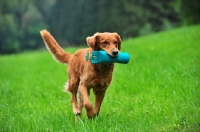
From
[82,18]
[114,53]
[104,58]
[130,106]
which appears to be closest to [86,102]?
[104,58]

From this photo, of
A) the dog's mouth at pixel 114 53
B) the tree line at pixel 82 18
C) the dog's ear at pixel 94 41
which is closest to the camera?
the dog's mouth at pixel 114 53

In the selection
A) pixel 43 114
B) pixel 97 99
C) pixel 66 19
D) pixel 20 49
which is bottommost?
pixel 20 49

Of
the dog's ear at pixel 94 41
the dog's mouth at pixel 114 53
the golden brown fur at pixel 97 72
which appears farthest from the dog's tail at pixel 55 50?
the dog's mouth at pixel 114 53

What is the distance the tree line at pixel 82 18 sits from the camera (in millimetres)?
33781

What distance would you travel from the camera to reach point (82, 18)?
125 ft

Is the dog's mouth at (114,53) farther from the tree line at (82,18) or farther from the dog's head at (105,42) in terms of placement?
the tree line at (82,18)

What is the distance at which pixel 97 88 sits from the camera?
4562 millimetres

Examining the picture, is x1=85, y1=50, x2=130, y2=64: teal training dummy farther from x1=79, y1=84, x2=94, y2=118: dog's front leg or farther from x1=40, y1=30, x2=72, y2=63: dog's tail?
x1=40, y1=30, x2=72, y2=63: dog's tail

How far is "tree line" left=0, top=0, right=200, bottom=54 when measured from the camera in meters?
33.8

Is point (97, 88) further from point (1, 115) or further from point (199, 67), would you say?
point (199, 67)

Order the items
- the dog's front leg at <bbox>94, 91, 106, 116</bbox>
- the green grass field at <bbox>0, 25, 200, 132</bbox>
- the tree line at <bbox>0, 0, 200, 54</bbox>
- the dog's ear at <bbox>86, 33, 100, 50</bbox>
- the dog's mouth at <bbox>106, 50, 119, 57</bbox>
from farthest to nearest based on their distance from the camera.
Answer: the tree line at <bbox>0, 0, 200, 54</bbox> → the dog's front leg at <bbox>94, 91, 106, 116</bbox> → the dog's ear at <bbox>86, 33, 100, 50</bbox> → the dog's mouth at <bbox>106, 50, 119, 57</bbox> → the green grass field at <bbox>0, 25, 200, 132</bbox>

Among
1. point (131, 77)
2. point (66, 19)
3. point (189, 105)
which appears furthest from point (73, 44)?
point (189, 105)

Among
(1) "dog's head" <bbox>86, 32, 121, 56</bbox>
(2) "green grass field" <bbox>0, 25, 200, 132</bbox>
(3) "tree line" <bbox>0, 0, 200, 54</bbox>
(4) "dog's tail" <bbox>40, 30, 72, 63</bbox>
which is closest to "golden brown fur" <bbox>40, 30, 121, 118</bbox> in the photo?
(1) "dog's head" <bbox>86, 32, 121, 56</bbox>

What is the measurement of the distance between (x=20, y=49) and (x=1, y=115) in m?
42.7
